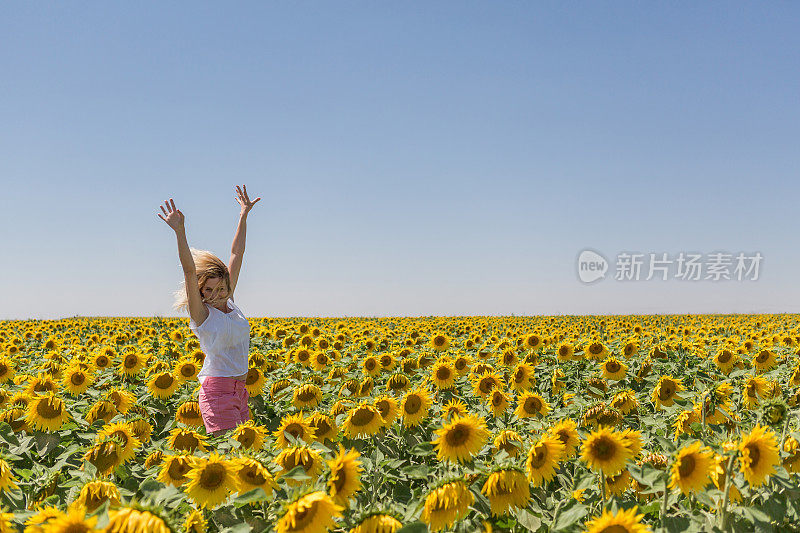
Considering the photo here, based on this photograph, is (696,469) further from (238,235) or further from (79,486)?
(238,235)

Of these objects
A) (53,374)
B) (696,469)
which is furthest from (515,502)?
(53,374)

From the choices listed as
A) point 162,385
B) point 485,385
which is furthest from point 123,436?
point 485,385

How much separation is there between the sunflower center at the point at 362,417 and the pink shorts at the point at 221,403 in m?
1.91

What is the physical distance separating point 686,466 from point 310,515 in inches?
67.1

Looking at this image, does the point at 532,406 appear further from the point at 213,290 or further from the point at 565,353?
the point at 565,353

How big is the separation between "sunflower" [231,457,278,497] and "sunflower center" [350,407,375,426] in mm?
1638

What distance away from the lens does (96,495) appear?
8.81ft

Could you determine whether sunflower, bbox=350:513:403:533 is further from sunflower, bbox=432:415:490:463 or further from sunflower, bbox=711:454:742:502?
sunflower, bbox=711:454:742:502

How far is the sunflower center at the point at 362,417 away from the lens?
4289 millimetres

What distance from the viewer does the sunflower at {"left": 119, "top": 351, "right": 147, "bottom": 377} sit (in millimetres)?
8242

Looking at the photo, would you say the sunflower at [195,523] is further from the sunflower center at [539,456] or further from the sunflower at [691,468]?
the sunflower at [691,468]

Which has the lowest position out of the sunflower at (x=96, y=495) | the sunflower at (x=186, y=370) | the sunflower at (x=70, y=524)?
the sunflower at (x=186, y=370)

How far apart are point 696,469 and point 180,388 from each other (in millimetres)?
6942

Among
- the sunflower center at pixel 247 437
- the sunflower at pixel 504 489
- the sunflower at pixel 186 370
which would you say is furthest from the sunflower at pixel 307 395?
the sunflower at pixel 504 489
